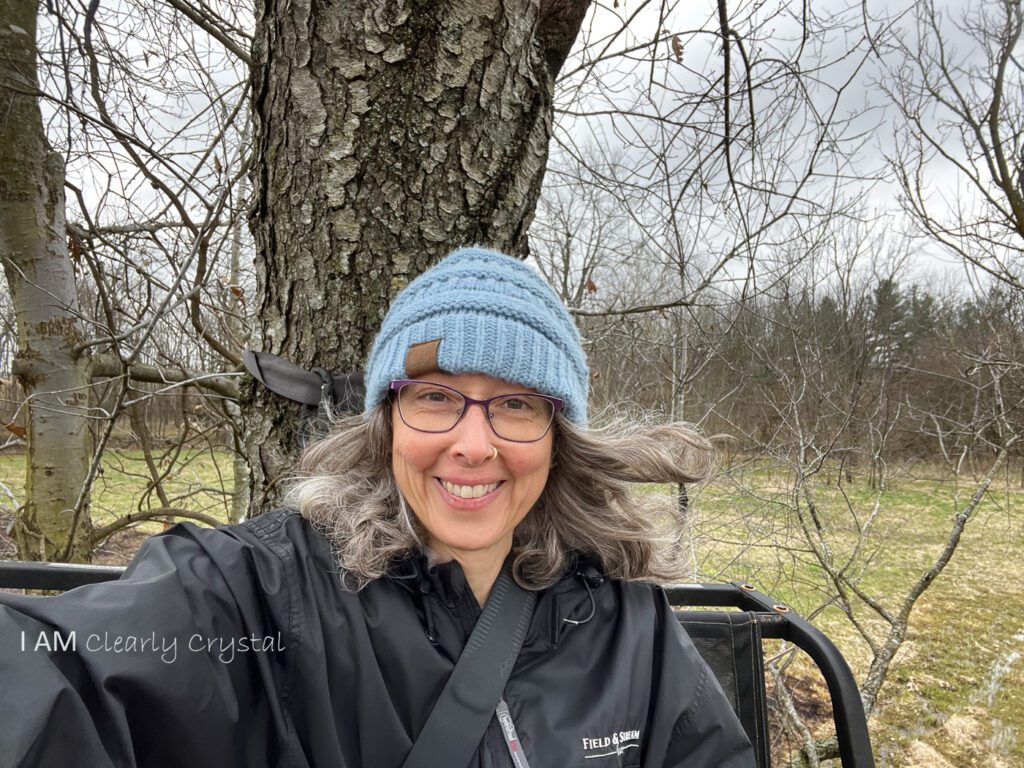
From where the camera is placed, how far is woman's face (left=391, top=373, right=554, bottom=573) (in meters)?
1.27

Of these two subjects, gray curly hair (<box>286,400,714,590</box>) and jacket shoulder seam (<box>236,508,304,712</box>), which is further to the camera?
gray curly hair (<box>286,400,714,590</box>)

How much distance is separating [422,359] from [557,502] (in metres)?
0.58

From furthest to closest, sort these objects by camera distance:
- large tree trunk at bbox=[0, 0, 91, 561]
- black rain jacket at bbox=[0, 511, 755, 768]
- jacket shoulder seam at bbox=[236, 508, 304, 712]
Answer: large tree trunk at bbox=[0, 0, 91, 561], jacket shoulder seam at bbox=[236, 508, 304, 712], black rain jacket at bbox=[0, 511, 755, 768]

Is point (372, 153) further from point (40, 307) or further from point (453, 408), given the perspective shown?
point (40, 307)

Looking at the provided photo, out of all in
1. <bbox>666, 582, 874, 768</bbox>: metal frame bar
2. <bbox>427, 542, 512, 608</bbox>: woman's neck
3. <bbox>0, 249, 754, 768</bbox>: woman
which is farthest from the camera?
<bbox>666, 582, 874, 768</bbox>: metal frame bar

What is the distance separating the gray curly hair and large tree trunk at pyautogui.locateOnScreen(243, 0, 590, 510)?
32 centimetres

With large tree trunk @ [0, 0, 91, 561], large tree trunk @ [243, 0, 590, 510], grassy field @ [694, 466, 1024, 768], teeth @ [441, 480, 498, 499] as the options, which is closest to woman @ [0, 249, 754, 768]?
teeth @ [441, 480, 498, 499]

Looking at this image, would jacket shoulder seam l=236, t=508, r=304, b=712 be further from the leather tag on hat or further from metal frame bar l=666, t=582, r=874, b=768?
metal frame bar l=666, t=582, r=874, b=768

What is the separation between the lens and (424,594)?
131cm

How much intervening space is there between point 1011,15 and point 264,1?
670 cm

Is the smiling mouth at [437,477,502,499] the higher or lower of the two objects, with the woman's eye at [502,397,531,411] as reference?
lower

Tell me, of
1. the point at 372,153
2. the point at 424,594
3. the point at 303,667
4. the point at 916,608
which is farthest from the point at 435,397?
the point at 916,608

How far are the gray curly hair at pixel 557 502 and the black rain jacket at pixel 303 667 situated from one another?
53 millimetres

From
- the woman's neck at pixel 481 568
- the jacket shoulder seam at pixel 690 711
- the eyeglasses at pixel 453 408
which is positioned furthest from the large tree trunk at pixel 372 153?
the jacket shoulder seam at pixel 690 711
